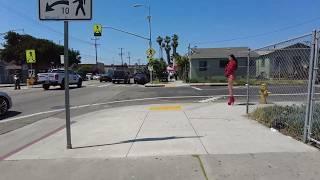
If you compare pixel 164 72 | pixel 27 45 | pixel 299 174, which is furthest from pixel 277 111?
pixel 27 45

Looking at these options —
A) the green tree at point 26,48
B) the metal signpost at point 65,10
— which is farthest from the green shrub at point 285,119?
the green tree at point 26,48

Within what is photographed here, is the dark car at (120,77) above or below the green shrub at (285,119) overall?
below

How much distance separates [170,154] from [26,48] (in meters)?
76.2

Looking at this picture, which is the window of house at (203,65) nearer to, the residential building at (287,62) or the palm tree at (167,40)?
the residential building at (287,62)

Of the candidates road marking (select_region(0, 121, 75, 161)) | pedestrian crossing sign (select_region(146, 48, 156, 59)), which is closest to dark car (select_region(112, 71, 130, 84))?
pedestrian crossing sign (select_region(146, 48, 156, 59))

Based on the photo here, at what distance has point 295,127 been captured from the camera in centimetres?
953

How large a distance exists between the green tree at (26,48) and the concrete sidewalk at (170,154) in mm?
72521

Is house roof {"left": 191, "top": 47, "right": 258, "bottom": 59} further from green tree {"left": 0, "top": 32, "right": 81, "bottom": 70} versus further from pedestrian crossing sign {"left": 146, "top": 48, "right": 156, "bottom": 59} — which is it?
green tree {"left": 0, "top": 32, "right": 81, "bottom": 70}

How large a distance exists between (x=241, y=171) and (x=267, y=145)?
195cm

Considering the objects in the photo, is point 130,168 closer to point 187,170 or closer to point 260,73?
point 187,170

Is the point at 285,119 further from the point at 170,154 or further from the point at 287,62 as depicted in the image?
the point at 170,154

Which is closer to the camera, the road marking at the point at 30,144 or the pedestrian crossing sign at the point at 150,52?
the road marking at the point at 30,144

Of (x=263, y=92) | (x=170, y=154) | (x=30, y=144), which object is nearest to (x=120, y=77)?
(x=263, y=92)

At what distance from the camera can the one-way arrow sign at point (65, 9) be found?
816cm
